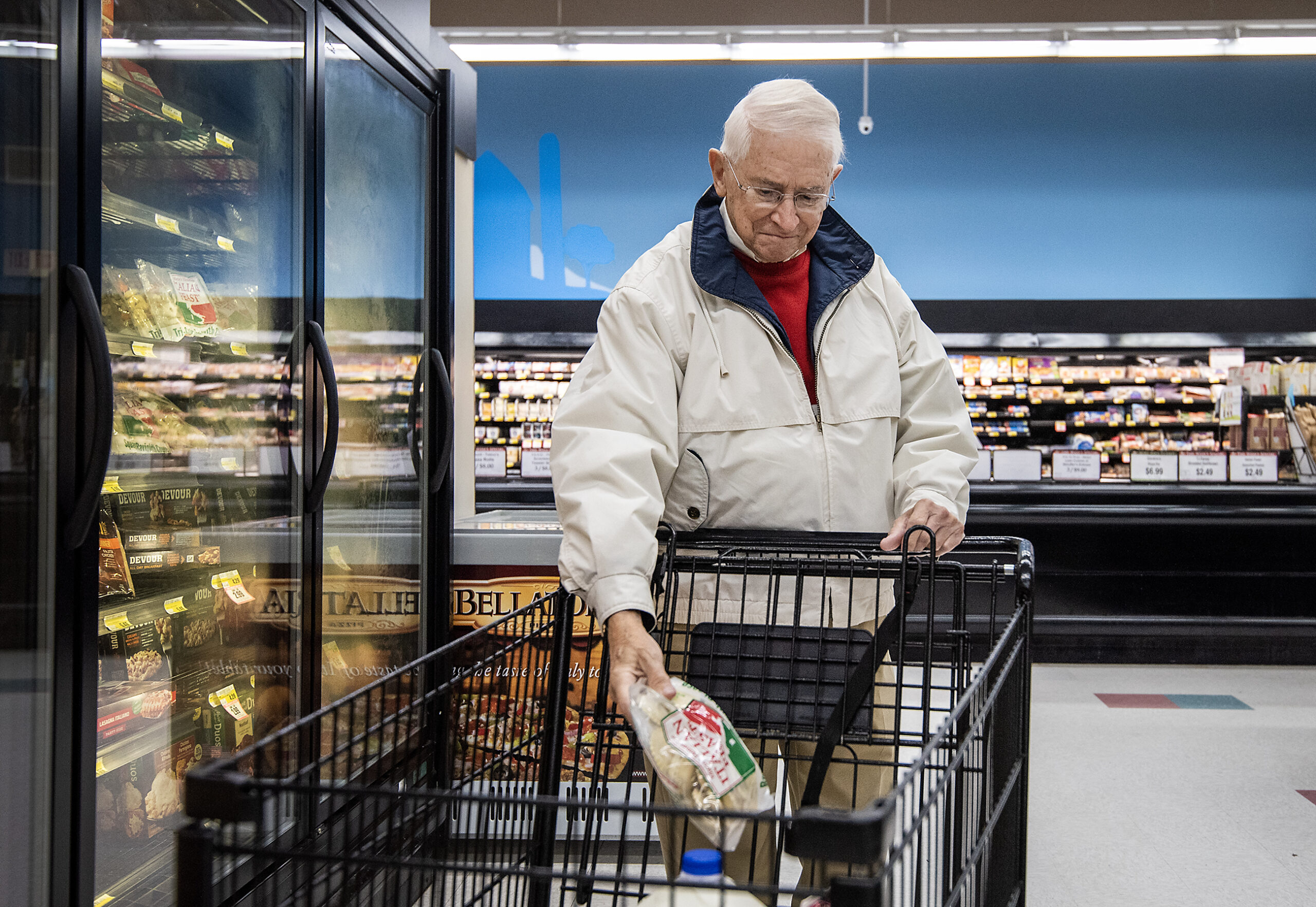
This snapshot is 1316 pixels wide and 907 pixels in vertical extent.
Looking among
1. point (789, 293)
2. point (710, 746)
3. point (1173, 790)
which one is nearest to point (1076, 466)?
point (1173, 790)

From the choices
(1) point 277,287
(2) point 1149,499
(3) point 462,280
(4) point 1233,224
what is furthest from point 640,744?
(4) point 1233,224

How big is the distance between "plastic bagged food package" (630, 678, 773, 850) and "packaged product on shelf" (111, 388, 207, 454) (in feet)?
5.14

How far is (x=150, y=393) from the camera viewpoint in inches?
90.3

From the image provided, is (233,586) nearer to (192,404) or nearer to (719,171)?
(192,404)

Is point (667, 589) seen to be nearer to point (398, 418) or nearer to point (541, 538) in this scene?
point (541, 538)

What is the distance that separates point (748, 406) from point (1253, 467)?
5592 mm

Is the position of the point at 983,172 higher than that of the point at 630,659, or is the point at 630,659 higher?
the point at 983,172

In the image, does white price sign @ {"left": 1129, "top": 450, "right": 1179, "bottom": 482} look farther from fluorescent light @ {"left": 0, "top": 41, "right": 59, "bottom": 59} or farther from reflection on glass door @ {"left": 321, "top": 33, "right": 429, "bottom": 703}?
fluorescent light @ {"left": 0, "top": 41, "right": 59, "bottom": 59}

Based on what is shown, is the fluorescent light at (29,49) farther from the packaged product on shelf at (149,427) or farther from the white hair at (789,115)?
the white hair at (789,115)

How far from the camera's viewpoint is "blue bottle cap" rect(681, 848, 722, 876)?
856 mm

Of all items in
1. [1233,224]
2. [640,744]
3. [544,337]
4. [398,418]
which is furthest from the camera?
[1233,224]

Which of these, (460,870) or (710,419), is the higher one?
(710,419)

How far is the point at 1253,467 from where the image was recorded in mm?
6066

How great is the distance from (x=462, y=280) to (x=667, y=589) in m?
2.33
